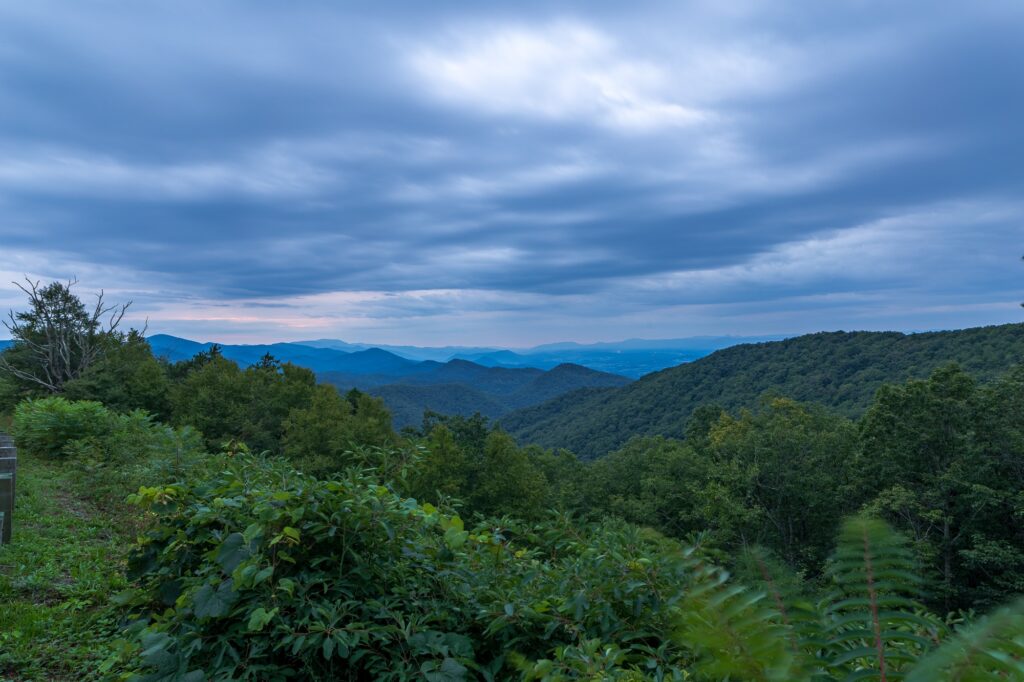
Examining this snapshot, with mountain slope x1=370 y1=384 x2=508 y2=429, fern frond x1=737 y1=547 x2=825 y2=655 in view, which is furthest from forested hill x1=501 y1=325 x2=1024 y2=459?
fern frond x1=737 y1=547 x2=825 y2=655

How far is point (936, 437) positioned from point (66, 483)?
28.4 metres

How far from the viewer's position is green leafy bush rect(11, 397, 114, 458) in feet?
31.7

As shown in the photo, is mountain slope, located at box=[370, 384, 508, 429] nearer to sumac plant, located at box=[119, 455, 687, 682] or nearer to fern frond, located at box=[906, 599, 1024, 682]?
sumac plant, located at box=[119, 455, 687, 682]

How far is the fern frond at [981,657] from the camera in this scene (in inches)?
26.9

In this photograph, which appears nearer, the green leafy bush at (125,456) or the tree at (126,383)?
the green leafy bush at (125,456)

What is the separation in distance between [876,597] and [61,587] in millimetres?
5239

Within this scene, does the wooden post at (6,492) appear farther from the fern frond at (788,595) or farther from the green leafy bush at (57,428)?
the fern frond at (788,595)

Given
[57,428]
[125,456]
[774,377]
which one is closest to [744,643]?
[125,456]

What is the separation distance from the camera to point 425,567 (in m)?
2.58

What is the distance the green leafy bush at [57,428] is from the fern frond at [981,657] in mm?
11502

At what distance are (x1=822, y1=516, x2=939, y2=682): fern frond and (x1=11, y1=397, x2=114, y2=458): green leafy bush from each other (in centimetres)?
1134

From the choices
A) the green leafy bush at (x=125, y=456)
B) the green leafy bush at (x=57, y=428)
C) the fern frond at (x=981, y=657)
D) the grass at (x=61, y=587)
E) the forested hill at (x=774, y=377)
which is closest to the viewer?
the fern frond at (x=981, y=657)

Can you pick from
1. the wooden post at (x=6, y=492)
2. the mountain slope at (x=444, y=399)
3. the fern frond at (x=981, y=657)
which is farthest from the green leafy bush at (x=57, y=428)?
the mountain slope at (x=444, y=399)

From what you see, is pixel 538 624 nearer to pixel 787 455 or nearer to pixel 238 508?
pixel 238 508
